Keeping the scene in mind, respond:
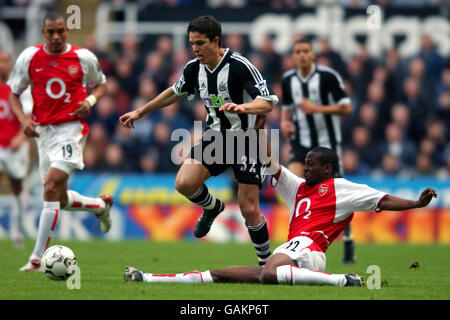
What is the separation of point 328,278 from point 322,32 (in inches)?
457

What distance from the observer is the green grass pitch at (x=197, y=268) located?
21.8 feet

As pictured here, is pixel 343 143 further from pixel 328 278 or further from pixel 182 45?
pixel 328 278

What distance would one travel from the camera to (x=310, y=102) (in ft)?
35.7

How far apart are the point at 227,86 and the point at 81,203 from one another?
2.68 metres

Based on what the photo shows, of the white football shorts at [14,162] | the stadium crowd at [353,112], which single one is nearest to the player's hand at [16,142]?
the white football shorts at [14,162]

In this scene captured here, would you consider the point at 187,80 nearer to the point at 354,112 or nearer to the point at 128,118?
the point at 128,118

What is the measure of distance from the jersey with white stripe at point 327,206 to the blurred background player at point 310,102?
3.03 m

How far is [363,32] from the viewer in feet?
59.2

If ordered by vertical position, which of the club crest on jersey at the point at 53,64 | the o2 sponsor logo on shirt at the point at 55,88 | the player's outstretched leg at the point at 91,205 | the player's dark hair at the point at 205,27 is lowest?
the player's outstretched leg at the point at 91,205

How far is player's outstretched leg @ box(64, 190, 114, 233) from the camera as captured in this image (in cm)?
987

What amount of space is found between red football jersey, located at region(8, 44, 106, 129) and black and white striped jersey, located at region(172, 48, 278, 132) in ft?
4.95

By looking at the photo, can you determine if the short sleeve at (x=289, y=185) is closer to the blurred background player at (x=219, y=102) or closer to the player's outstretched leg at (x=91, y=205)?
→ the blurred background player at (x=219, y=102)

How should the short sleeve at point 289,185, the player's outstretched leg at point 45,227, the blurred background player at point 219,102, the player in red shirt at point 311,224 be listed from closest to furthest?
the player in red shirt at point 311,224, the short sleeve at point 289,185, the blurred background player at point 219,102, the player's outstretched leg at point 45,227

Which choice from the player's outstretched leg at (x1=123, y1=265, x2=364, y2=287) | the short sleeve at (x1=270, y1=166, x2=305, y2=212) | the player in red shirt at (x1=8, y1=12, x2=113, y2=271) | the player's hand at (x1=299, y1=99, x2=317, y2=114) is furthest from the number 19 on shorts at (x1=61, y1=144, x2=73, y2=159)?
the player's hand at (x1=299, y1=99, x2=317, y2=114)
